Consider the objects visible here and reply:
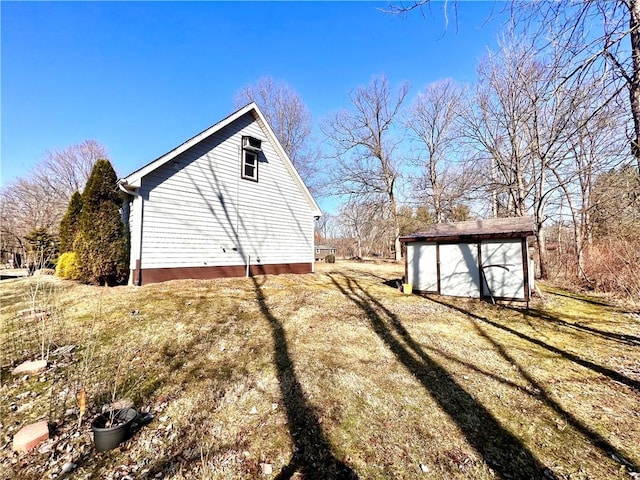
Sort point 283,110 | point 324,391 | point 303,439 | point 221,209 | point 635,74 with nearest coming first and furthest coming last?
1. point 303,439
2. point 324,391
3. point 635,74
4. point 221,209
5. point 283,110

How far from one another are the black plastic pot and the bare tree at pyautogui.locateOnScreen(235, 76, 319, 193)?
2193 centimetres

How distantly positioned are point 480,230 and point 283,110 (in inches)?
757

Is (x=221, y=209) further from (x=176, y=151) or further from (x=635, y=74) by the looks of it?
(x=635, y=74)

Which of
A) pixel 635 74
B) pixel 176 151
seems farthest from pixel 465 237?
pixel 176 151

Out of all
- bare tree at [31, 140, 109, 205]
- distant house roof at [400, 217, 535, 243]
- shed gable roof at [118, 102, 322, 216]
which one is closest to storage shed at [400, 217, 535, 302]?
distant house roof at [400, 217, 535, 243]

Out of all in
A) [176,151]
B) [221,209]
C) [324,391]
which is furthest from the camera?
[221,209]

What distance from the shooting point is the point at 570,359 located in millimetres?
4594

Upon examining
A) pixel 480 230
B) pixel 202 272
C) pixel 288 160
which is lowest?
pixel 202 272

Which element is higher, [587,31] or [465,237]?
[587,31]

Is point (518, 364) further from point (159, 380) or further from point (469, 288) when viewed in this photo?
point (159, 380)

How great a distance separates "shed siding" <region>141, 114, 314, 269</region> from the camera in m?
8.55

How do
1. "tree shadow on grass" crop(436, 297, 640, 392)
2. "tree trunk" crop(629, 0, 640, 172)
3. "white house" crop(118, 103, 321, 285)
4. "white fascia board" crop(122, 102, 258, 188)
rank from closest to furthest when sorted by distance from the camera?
1. "tree shadow on grass" crop(436, 297, 640, 392)
2. "tree trunk" crop(629, 0, 640, 172)
3. "white fascia board" crop(122, 102, 258, 188)
4. "white house" crop(118, 103, 321, 285)

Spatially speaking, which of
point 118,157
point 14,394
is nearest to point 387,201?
point 14,394

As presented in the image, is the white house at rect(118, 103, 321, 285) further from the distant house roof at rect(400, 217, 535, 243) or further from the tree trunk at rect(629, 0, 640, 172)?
the tree trunk at rect(629, 0, 640, 172)
